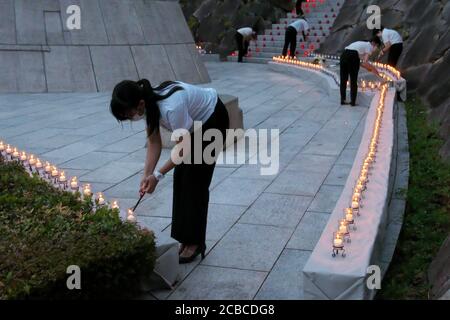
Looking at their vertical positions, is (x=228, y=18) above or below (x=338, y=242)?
above

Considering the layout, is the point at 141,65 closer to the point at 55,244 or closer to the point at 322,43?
the point at 322,43

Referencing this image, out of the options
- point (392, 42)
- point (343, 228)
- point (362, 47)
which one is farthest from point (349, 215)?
point (392, 42)

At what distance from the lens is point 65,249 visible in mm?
3557

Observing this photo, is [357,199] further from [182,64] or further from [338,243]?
[182,64]

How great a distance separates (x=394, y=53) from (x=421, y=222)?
900 cm

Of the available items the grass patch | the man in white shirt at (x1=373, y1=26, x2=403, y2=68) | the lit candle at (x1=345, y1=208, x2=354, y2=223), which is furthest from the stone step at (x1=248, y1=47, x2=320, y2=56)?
the lit candle at (x1=345, y1=208, x2=354, y2=223)

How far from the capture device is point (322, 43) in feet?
67.4

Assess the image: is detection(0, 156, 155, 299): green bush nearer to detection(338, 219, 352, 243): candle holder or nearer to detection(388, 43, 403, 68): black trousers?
detection(338, 219, 352, 243): candle holder

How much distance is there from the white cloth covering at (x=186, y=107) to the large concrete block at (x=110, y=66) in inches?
388

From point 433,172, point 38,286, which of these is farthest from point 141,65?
point 38,286

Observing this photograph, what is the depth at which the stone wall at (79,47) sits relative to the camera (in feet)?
43.7

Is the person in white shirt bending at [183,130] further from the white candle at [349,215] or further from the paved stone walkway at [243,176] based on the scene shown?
the white candle at [349,215]

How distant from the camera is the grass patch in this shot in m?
4.54
